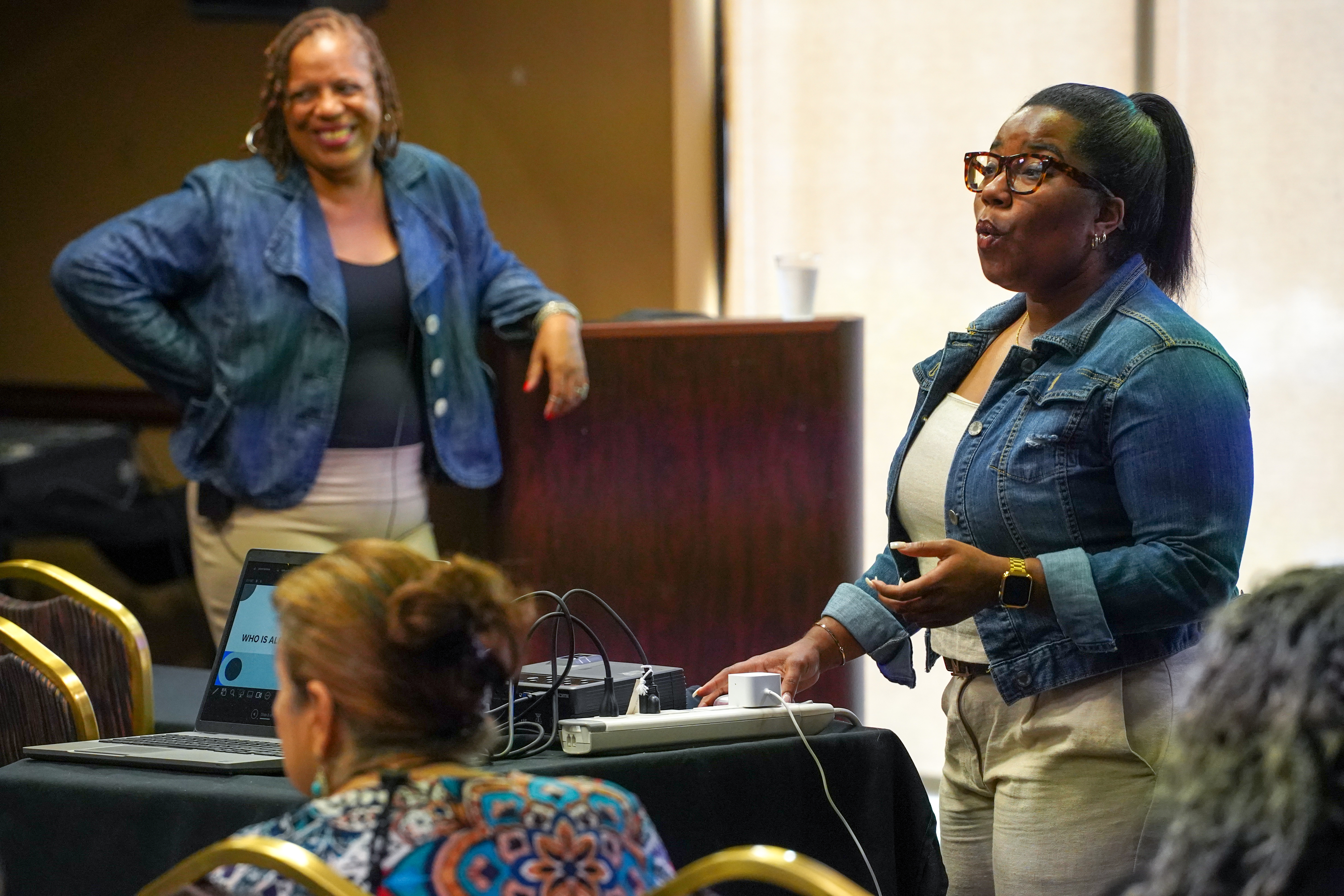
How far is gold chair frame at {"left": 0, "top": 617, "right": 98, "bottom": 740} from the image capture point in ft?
7.48

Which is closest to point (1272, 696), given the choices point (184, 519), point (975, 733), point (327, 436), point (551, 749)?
point (975, 733)

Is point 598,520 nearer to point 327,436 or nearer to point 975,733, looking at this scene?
point 327,436

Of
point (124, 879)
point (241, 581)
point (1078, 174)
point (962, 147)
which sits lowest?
point (124, 879)

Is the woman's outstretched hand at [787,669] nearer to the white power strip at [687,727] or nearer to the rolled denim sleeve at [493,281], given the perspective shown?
the white power strip at [687,727]

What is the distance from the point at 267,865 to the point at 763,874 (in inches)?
16.5

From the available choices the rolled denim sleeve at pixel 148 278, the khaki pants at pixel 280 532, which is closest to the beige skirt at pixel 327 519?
the khaki pants at pixel 280 532

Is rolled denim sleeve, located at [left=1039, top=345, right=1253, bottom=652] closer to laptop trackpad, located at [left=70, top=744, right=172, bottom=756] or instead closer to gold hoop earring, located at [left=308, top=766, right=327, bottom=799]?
gold hoop earring, located at [left=308, top=766, right=327, bottom=799]

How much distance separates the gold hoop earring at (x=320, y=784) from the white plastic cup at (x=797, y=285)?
210cm

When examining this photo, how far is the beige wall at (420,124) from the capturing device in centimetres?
451

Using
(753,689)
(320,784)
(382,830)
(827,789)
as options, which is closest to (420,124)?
(753,689)

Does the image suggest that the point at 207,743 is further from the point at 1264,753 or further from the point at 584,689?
the point at 1264,753

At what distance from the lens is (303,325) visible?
10.2ft

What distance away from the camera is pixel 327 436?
309cm

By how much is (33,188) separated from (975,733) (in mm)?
4673
